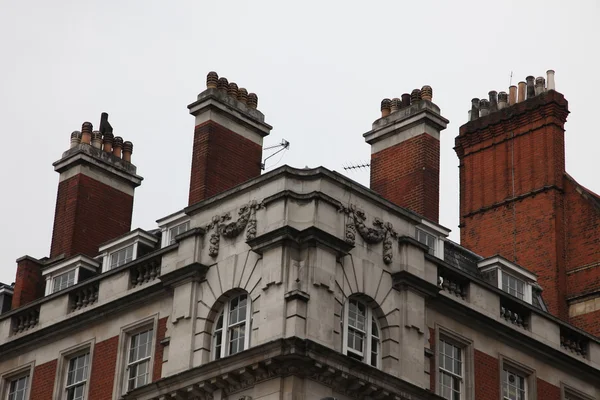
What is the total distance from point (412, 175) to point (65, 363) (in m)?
9.51

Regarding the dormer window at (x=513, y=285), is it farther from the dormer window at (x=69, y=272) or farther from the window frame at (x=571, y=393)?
the dormer window at (x=69, y=272)

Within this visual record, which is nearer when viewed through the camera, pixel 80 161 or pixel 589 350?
pixel 589 350

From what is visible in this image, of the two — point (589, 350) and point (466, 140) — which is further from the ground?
point (466, 140)

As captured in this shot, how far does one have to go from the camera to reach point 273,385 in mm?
30359

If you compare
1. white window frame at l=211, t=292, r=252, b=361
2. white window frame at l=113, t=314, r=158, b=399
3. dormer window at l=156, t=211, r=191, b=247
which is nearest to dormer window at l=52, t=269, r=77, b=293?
dormer window at l=156, t=211, r=191, b=247

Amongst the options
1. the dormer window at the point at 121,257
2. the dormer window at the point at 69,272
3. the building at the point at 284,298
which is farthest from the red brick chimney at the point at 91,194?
the dormer window at the point at 121,257

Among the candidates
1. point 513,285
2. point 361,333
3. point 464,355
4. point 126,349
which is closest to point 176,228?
point 126,349

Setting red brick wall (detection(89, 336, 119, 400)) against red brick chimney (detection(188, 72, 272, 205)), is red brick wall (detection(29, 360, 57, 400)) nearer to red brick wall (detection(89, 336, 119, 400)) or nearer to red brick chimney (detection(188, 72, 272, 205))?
red brick wall (detection(89, 336, 119, 400))

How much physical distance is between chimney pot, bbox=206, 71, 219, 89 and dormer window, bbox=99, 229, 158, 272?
13.3 ft

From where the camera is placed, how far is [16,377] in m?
37.2

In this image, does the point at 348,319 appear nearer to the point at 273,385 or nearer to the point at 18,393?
the point at 273,385

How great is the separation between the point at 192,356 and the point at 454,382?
6012mm

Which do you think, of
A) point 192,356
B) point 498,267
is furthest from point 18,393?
point 498,267

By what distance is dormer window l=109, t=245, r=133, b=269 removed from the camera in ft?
122
